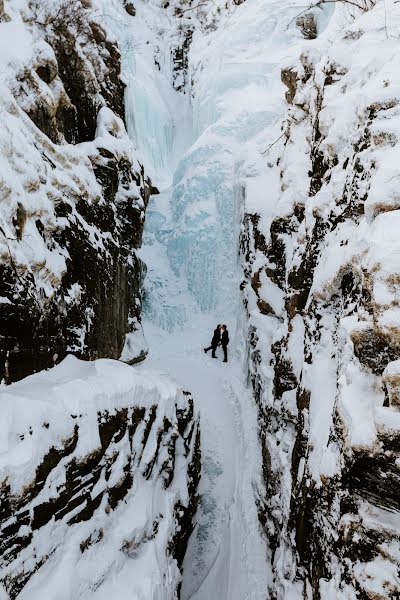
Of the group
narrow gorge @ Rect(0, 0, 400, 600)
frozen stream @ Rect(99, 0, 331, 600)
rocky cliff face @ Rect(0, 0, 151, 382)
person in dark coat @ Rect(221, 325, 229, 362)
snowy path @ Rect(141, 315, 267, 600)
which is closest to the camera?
narrow gorge @ Rect(0, 0, 400, 600)

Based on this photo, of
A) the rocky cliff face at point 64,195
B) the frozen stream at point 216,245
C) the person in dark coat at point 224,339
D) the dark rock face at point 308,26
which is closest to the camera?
the rocky cliff face at point 64,195

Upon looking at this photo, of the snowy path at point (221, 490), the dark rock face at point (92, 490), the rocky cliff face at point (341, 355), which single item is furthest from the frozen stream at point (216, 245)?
the dark rock face at point (92, 490)

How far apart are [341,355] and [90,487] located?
246 cm

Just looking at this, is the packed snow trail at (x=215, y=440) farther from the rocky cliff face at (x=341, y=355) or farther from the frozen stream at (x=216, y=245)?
the rocky cliff face at (x=341, y=355)

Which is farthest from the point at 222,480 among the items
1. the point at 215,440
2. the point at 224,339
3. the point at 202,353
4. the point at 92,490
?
the point at 202,353

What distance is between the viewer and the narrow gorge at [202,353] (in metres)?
Result: 2.62

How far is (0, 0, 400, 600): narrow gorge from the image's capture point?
8.60 feet

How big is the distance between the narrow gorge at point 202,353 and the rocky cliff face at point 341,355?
20 millimetres

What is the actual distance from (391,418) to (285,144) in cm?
688

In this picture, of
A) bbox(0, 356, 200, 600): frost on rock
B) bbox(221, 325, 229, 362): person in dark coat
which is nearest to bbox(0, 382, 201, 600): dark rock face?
bbox(0, 356, 200, 600): frost on rock

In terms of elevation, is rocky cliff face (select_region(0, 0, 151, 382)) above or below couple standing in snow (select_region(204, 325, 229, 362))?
above

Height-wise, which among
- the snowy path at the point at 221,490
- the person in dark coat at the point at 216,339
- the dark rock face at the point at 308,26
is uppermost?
the dark rock face at the point at 308,26

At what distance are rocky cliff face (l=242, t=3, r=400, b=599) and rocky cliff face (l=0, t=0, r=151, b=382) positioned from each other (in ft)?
9.28

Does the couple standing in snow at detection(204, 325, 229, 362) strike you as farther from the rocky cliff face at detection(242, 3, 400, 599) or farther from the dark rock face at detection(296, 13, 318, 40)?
the dark rock face at detection(296, 13, 318, 40)
